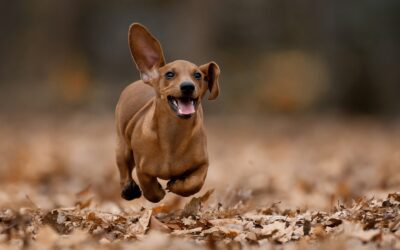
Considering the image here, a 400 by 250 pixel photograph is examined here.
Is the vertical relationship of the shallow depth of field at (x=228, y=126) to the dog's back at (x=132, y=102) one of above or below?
below

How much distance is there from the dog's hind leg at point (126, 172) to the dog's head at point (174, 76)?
559mm

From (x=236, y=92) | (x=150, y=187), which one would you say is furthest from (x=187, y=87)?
(x=236, y=92)

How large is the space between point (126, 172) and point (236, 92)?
54.0ft

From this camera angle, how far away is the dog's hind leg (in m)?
5.80

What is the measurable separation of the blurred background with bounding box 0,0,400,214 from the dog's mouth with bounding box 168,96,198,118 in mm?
1814

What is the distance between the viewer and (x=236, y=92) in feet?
72.9

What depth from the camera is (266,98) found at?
21.9 m

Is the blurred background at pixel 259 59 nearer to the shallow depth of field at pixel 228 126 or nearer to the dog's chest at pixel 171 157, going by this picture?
the shallow depth of field at pixel 228 126

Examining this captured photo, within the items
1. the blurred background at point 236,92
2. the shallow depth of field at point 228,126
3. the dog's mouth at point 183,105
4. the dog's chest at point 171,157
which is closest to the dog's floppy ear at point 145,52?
the dog's mouth at point 183,105

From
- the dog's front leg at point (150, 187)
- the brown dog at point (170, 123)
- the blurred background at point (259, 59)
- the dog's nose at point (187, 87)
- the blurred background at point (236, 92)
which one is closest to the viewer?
the dog's nose at point (187, 87)

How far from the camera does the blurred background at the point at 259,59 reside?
851 inches

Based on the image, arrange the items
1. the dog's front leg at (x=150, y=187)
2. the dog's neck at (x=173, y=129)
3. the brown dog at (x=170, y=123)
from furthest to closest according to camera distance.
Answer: the dog's front leg at (x=150, y=187) → the dog's neck at (x=173, y=129) → the brown dog at (x=170, y=123)

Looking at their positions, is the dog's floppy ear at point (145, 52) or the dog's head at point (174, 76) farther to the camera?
the dog's floppy ear at point (145, 52)

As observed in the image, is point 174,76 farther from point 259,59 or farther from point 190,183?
point 259,59
